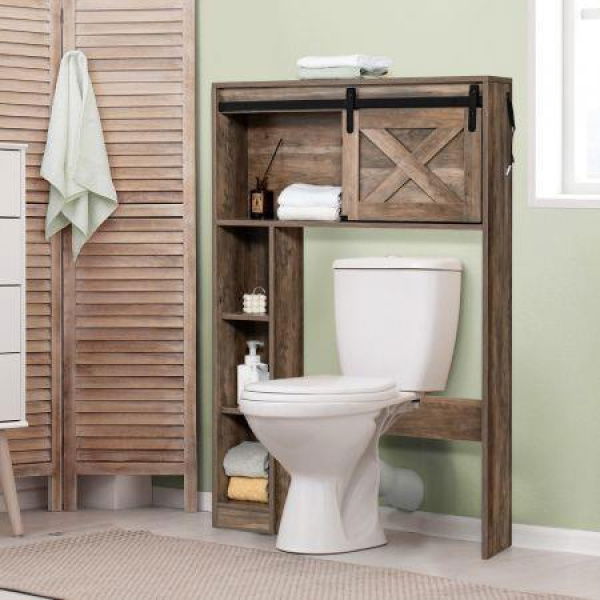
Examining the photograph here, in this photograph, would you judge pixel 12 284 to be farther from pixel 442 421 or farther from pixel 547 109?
pixel 547 109

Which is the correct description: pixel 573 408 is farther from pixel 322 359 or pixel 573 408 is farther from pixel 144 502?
pixel 144 502

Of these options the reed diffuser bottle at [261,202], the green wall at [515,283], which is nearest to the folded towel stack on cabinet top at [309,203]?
the reed diffuser bottle at [261,202]

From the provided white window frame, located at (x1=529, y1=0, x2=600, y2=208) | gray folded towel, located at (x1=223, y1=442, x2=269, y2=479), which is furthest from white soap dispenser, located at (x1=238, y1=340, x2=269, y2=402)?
white window frame, located at (x1=529, y1=0, x2=600, y2=208)

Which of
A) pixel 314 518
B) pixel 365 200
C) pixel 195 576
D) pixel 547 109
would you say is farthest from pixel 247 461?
pixel 547 109

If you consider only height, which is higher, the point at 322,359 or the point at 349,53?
the point at 349,53

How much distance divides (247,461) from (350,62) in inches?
51.2

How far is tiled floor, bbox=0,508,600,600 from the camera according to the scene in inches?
150

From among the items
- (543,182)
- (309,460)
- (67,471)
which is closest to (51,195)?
(67,471)

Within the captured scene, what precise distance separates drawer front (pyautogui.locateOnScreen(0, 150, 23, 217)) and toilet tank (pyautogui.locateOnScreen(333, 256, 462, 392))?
100cm

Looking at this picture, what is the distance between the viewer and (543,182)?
13.8 feet

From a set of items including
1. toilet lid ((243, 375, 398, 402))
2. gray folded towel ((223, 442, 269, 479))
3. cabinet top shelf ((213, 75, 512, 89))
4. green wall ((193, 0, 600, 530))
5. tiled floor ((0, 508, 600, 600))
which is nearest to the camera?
tiled floor ((0, 508, 600, 600))

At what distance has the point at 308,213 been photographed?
169 inches

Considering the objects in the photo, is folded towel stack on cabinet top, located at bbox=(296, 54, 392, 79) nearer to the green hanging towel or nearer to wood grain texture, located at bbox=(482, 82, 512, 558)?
wood grain texture, located at bbox=(482, 82, 512, 558)

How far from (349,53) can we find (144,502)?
5.68 ft
